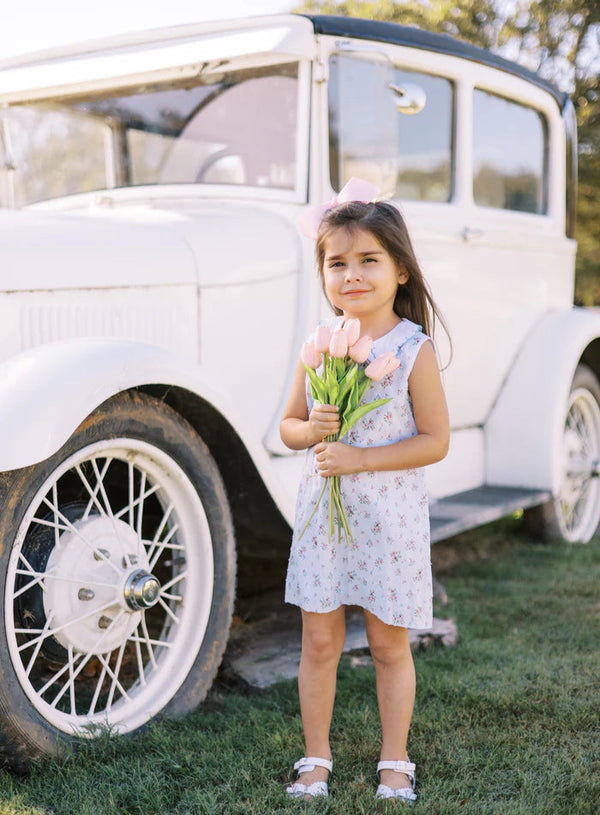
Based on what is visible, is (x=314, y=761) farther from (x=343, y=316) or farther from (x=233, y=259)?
(x=233, y=259)

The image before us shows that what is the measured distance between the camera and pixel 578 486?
462 centimetres

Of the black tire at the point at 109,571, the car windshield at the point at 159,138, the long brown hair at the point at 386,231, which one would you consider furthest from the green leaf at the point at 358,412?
the car windshield at the point at 159,138

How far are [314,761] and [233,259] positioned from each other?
150 cm

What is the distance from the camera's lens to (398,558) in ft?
6.64

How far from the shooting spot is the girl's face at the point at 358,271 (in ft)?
6.71

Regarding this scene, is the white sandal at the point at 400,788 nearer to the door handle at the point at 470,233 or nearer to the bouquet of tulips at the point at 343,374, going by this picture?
the bouquet of tulips at the point at 343,374

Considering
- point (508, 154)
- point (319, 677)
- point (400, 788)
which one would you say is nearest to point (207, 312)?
point (319, 677)

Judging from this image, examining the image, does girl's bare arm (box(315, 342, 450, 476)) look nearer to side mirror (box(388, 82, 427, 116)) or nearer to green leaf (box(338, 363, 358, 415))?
green leaf (box(338, 363, 358, 415))

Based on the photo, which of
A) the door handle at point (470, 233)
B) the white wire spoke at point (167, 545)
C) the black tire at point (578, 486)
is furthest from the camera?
the black tire at point (578, 486)

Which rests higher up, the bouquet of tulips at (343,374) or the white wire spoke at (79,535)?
the bouquet of tulips at (343,374)

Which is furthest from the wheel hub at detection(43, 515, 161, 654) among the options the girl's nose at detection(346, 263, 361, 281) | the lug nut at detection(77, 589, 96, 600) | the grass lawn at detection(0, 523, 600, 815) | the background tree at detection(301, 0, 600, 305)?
the background tree at detection(301, 0, 600, 305)

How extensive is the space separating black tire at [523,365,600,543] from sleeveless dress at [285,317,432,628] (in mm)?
2415

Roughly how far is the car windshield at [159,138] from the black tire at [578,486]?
2075mm

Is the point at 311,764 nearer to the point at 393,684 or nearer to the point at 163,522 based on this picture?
the point at 393,684
